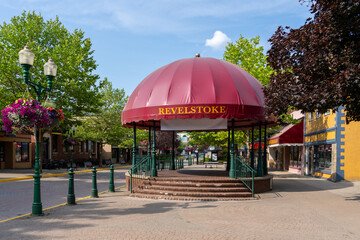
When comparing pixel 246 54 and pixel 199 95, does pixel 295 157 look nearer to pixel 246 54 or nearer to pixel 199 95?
pixel 246 54

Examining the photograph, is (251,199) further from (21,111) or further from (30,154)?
(30,154)

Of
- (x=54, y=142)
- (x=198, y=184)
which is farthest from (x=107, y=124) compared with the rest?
(x=198, y=184)

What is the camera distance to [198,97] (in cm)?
1243

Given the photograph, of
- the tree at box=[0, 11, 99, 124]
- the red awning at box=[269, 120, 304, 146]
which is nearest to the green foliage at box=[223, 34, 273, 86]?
the red awning at box=[269, 120, 304, 146]

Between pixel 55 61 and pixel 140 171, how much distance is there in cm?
1392

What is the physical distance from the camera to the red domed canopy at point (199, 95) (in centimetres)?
1223

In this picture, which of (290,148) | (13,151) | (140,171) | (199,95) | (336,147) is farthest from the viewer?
(13,151)

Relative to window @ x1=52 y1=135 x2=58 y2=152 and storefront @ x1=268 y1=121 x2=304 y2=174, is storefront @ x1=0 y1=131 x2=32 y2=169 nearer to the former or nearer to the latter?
window @ x1=52 y1=135 x2=58 y2=152

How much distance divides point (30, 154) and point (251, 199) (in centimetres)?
3050

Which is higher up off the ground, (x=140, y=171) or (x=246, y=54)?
(x=246, y=54)

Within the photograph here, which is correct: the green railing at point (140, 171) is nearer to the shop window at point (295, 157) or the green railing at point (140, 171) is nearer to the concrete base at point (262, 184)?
the concrete base at point (262, 184)

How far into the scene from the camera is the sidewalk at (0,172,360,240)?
709cm

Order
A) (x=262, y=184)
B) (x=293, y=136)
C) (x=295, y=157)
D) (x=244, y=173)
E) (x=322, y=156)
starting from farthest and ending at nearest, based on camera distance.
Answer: (x=295, y=157) < (x=293, y=136) < (x=322, y=156) < (x=262, y=184) < (x=244, y=173)

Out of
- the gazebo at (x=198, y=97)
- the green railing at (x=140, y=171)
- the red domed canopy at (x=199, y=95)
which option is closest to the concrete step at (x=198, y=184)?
the gazebo at (x=198, y=97)
